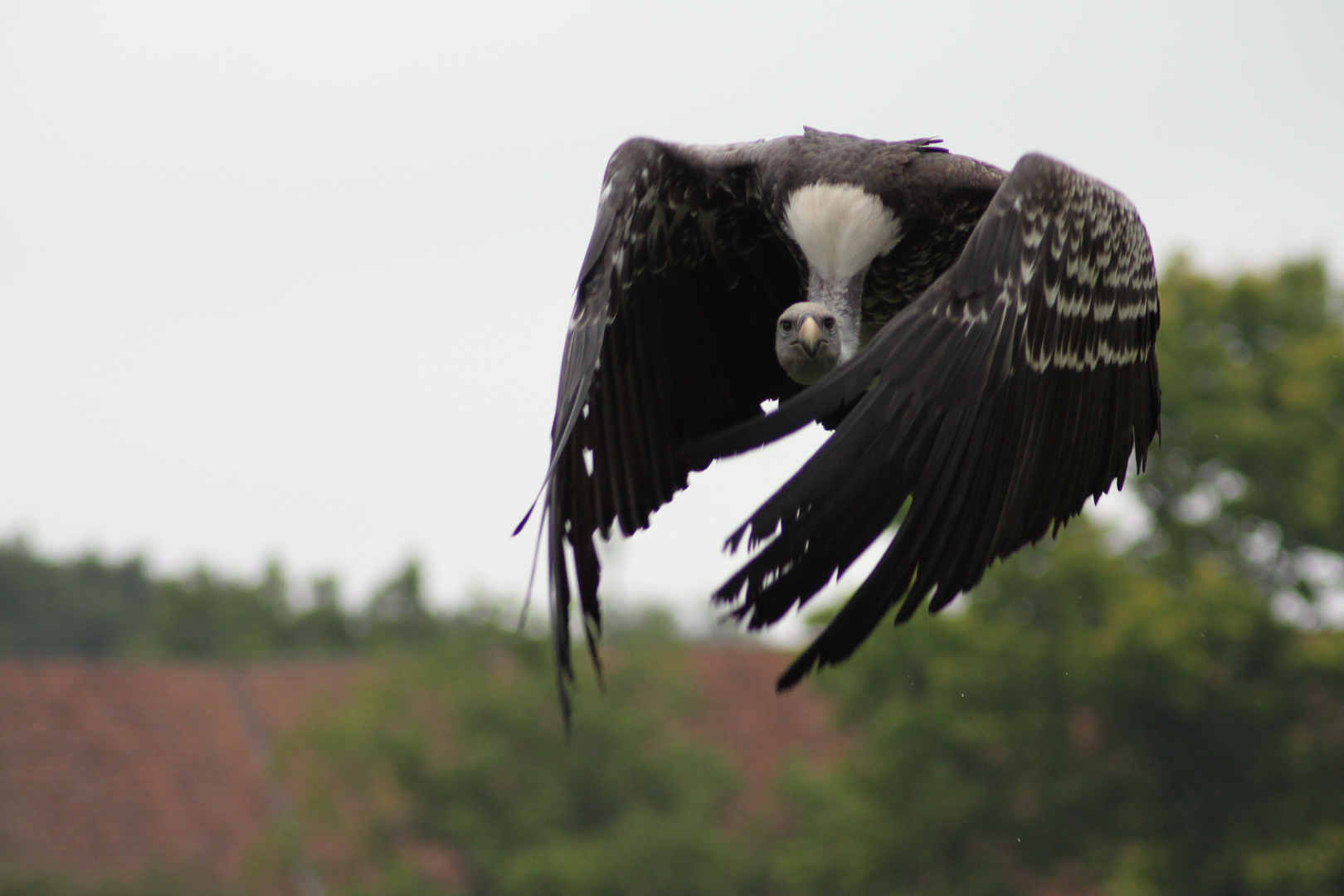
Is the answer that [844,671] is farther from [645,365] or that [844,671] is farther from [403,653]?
[645,365]

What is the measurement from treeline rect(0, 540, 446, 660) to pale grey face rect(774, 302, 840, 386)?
163 ft

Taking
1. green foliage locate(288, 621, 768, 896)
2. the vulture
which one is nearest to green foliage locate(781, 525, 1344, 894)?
green foliage locate(288, 621, 768, 896)

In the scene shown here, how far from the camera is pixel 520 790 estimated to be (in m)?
27.8

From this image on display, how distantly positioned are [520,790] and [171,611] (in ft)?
136

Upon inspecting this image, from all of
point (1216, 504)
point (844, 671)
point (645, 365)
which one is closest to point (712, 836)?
point (844, 671)

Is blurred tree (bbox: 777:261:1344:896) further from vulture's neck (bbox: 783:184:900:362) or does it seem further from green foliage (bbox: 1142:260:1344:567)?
vulture's neck (bbox: 783:184:900:362)

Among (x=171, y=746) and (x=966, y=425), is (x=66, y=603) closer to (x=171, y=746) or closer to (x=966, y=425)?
(x=171, y=746)

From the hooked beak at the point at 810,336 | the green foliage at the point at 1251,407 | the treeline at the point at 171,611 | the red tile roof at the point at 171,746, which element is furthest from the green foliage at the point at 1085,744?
the treeline at the point at 171,611

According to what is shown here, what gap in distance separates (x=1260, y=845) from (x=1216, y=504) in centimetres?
540

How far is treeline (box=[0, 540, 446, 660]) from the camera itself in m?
59.7

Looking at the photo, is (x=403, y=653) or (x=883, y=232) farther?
(x=403, y=653)

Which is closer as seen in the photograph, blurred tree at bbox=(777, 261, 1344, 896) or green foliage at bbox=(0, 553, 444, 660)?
blurred tree at bbox=(777, 261, 1344, 896)

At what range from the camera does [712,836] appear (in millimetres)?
27484

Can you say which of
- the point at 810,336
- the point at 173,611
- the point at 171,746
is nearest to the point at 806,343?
the point at 810,336
